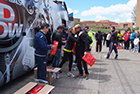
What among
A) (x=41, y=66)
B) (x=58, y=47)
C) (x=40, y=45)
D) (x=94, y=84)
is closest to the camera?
(x=40, y=45)

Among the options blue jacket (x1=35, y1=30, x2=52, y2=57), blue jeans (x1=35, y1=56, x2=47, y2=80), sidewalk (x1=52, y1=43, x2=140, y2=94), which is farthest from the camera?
sidewalk (x1=52, y1=43, x2=140, y2=94)

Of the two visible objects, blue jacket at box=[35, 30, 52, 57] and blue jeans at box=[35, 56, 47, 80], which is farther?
blue jeans at box=[35, 56, 47, 80]

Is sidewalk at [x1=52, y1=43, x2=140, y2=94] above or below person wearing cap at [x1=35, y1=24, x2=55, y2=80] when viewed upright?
below

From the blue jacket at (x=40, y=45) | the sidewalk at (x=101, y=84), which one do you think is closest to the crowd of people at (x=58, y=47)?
the blue jacket at (x=40, y=45)

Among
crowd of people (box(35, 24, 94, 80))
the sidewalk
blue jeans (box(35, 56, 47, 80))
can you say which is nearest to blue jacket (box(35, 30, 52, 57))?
crowd of people (box(35, 24, 94, 80))

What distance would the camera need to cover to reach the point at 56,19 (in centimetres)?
600

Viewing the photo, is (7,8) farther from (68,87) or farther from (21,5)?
(68,87)

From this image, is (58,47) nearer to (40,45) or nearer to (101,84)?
(40,45)

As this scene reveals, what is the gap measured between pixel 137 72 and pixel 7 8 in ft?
17.0

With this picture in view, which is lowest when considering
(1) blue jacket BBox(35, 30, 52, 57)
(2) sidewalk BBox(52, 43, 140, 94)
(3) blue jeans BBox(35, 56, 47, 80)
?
(2) sidewalk BBox(52, 43, 140, 94)

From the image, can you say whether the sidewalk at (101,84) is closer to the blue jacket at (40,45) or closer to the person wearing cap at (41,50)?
the person wearing cap at (41,50)

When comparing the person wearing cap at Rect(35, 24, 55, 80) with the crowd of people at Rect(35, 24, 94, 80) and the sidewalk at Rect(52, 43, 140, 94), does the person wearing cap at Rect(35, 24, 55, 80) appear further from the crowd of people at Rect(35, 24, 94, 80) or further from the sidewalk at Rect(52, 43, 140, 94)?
the sidewalk at Rect(52, 43, 140, 94)

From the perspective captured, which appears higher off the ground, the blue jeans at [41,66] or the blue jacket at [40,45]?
the blue jacket at [40,45]

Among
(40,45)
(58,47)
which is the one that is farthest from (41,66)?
(58,47)
